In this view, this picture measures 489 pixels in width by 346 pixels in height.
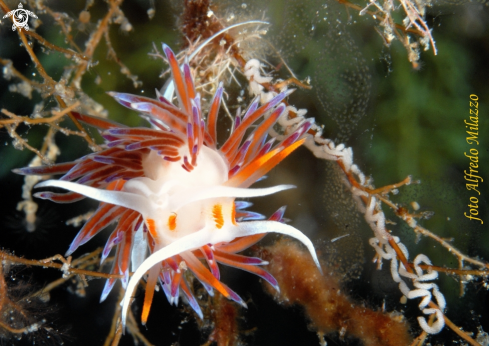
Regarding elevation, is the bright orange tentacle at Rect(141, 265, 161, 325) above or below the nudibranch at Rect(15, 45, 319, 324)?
below

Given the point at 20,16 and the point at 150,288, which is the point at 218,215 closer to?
the point at 150,288

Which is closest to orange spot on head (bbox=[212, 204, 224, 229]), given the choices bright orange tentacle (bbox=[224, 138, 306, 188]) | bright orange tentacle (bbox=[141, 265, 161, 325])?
bright orange tentacle (bbox=[224, 138, 306, 188])

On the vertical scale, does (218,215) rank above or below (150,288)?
above

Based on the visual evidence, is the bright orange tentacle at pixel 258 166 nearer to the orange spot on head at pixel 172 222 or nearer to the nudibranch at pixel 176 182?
the nudibranch at pixel 176 182

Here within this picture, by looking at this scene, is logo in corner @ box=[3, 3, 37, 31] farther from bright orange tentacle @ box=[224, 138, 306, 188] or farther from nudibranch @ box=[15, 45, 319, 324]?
bright orange tentacle @ box=[224, 138, 306, 188]

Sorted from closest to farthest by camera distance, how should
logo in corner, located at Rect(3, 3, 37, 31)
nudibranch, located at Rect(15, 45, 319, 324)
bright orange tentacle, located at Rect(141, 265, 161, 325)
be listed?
nudibranch, located at Rect(15, 45, 319, 324) < bright orange tentacle, located at Rect(141, 265, 161, 325) < logo in corner, located at Rect(3, 3, 37, 31)

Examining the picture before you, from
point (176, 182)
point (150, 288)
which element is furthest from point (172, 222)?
point (150, 288)

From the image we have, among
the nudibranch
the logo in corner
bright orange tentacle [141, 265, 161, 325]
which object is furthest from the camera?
the logo in corner
